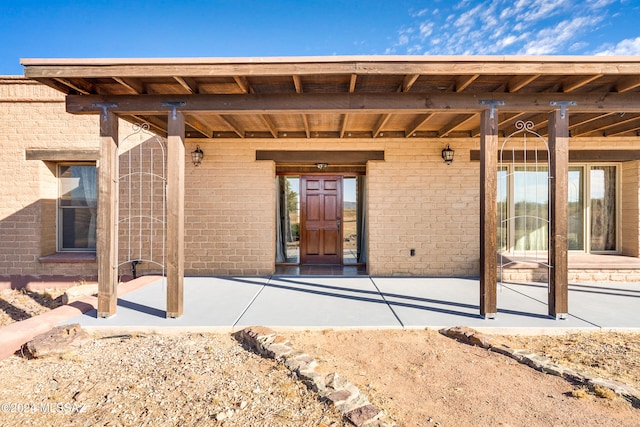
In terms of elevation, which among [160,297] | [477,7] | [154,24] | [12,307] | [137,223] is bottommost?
[12,307]

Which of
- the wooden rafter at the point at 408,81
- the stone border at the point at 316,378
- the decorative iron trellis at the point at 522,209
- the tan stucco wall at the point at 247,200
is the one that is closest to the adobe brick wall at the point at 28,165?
the tan stucco wall at the point at 247,200

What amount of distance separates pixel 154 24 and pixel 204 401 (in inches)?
375

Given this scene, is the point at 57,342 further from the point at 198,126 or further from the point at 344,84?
the point at 344,84

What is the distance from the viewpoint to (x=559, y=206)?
3.66 metres

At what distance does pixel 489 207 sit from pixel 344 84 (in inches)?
86.3

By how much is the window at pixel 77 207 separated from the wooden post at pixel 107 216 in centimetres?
358

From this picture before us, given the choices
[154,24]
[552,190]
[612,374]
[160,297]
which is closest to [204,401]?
[160,297]

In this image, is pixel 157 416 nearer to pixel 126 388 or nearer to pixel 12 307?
pixel 126 388

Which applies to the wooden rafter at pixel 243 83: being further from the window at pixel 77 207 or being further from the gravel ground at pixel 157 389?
the window at pixel 77 207

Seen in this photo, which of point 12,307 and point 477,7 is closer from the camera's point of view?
point 12,307

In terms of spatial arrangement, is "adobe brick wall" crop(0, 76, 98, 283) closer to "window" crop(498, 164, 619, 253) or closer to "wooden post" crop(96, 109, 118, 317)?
"wooden post" crop(96, 109, 118, 317)

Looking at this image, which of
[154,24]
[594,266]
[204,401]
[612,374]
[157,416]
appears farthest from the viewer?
[154,24]

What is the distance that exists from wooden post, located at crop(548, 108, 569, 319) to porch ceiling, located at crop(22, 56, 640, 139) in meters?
0.27

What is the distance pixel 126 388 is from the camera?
2467 millimetres
